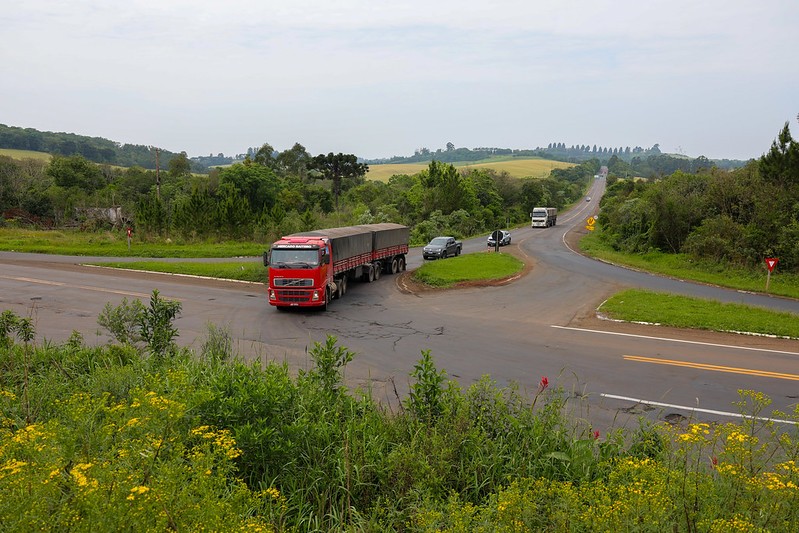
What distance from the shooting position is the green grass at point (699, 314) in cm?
1706

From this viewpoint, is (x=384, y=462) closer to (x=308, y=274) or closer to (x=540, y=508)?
(x=540, y=508)

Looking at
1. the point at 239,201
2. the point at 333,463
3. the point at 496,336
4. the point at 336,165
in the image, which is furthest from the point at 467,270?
the point at 336,165

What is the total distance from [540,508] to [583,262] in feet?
112

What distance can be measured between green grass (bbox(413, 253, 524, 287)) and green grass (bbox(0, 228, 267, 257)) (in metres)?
15.8

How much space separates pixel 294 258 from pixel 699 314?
15.3 metres

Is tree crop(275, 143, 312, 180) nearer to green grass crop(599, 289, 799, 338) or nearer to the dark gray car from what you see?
the dark gray car

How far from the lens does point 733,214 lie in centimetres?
3422

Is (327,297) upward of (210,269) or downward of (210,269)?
upward

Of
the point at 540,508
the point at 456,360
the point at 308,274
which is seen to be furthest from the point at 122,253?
the point at 540,508

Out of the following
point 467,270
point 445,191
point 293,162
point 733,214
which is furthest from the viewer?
point 293,162

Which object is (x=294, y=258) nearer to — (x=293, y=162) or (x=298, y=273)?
(x=298, y=273)

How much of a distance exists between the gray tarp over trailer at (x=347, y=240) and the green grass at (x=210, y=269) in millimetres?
4689

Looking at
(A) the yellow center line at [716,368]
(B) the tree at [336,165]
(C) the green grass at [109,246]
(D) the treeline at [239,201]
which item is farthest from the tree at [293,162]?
(A) the yellow center line at [716,368]

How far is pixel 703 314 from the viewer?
18.7 metres
